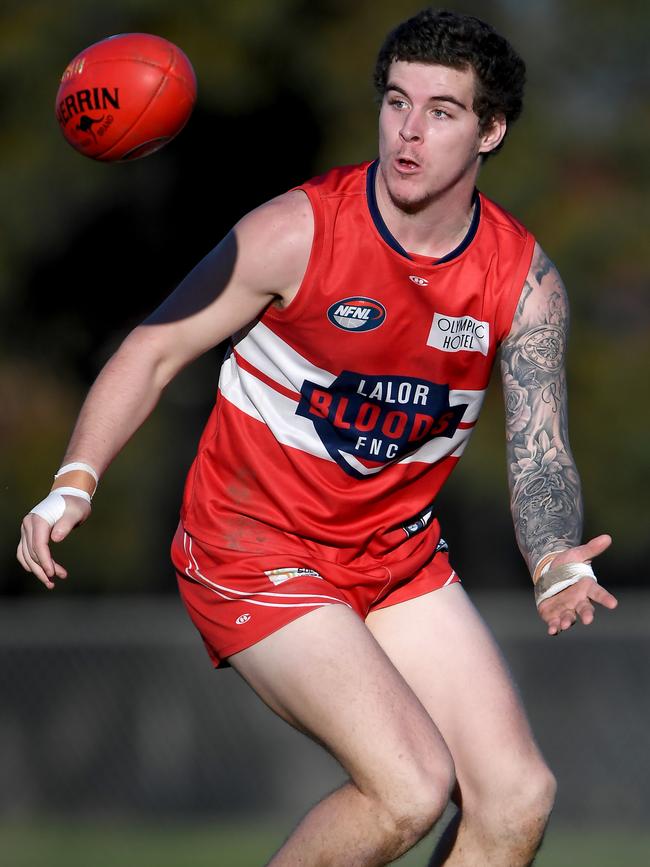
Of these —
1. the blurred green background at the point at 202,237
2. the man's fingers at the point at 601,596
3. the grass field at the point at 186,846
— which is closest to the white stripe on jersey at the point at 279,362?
the man's fingers at the point at 601,596

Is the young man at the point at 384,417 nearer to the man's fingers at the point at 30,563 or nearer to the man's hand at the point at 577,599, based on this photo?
the man's hand at the point at 577,599

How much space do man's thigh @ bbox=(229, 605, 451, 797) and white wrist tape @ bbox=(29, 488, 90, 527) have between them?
0.72 metres

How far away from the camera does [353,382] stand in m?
4.64

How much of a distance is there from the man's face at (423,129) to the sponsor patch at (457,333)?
15.1 inches

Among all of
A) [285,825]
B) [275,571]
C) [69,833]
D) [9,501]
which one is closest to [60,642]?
[69,833]

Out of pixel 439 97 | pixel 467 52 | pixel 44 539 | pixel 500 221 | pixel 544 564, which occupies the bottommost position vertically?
pixel 544 564

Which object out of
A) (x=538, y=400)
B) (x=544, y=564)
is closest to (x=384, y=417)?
(x=538, y=400)

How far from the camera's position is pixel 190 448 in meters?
14.4

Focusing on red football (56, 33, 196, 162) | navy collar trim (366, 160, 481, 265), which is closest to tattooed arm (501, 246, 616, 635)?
navy collar trim (366, 160, 481, 265)

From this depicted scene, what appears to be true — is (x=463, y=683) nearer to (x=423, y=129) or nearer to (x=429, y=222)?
(x=429, y=222)

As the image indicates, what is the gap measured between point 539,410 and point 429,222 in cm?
72

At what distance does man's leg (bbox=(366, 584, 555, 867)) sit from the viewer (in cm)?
438

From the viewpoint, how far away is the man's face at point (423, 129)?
4543 mm

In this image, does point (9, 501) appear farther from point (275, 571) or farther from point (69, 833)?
point (275, 571)
